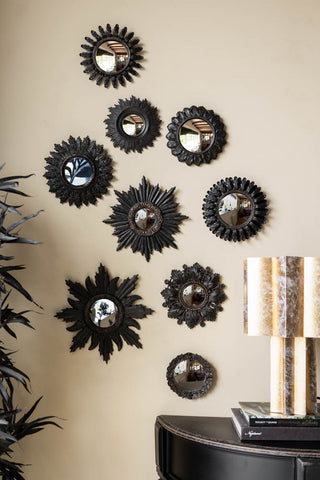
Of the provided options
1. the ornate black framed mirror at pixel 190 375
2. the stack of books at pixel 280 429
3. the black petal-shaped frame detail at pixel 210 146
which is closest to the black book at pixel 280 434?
the stack of books at pixel 280 429

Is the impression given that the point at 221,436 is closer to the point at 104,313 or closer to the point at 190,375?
the point at 190,375

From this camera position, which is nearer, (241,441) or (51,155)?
(241,441)

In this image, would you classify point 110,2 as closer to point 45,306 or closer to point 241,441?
point 45,306

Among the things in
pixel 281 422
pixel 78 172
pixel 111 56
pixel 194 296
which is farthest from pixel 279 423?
pixel 111 56

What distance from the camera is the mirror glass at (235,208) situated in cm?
227

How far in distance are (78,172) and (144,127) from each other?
0.38 meters

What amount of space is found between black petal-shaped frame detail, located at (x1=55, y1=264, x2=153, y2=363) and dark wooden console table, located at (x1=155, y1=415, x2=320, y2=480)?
44cm

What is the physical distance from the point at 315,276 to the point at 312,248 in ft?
1.47

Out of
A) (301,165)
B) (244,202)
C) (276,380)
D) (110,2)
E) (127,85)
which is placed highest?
(110,2)

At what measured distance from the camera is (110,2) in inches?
94.0

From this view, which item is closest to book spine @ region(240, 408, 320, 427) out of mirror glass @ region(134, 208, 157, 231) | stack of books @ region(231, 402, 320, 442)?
stack of books @ region(231, 402, 320, 442)

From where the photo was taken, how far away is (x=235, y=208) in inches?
89.6

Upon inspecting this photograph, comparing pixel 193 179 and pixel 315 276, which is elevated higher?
pixel 193 179

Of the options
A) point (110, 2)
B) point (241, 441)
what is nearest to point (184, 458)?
point (241, 441)
